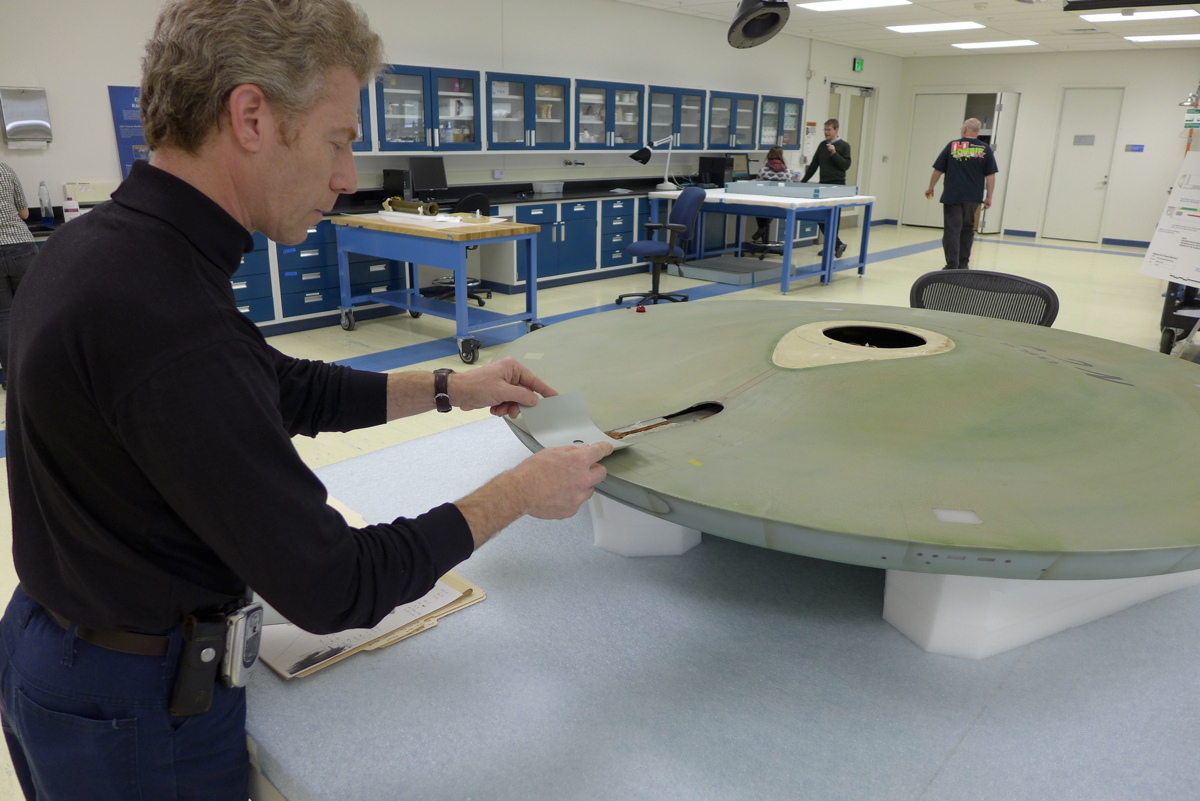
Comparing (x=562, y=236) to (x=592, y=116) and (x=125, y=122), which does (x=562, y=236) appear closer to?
(x=592, y=116)

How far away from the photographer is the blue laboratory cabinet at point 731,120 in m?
9.42

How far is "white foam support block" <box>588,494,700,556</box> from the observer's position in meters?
1.72

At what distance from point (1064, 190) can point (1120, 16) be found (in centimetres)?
406

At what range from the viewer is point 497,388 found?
1.54m

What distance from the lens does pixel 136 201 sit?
880mm

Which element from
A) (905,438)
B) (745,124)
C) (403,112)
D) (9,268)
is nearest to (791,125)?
(745,124)

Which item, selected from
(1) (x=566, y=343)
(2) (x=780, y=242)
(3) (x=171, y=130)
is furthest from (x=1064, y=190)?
(3) (x=171, y=130)

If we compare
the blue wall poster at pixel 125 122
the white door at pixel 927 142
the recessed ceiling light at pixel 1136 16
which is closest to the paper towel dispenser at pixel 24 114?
the blue wall poster at pixel 125 122

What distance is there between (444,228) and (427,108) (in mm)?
2091

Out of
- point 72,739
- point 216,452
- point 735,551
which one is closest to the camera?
point 216,452

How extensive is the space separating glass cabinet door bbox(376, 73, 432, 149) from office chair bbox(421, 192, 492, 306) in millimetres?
691

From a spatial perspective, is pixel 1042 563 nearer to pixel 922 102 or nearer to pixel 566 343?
pixel 566 343

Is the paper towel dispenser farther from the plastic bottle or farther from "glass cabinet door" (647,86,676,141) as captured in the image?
"glass cabinet door" (647,86,676,141)

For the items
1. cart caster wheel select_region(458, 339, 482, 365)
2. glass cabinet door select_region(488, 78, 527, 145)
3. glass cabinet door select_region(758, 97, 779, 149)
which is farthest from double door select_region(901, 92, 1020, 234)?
cart caster wheel select_region(458, 339, 482, 365)
